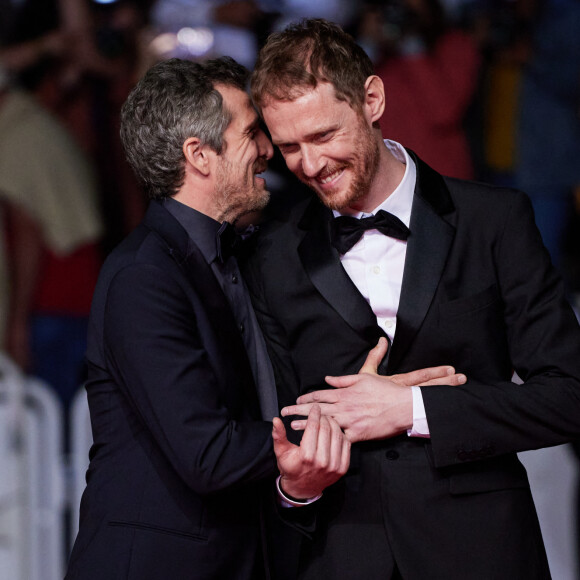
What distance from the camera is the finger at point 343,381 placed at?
1.81m

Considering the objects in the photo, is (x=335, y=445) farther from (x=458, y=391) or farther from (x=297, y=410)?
(x=458, y=391)

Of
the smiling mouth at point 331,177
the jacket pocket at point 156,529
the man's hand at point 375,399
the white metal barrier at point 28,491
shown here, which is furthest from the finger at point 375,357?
the white metal barrier at point 28,491

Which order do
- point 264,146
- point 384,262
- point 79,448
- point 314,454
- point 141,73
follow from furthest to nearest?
point 141,73 < point 79,448 < point 264,146 < point 384,262 < point 314,454

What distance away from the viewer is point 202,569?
5.97ft

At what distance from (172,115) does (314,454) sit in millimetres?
851

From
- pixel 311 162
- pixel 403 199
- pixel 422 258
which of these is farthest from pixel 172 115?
Answer: pixel 422 258

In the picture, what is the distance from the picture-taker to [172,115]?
2037 mm

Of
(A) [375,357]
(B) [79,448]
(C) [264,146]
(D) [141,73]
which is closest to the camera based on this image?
(A) [375,357]

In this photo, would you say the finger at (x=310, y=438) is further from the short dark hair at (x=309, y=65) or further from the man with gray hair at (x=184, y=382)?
the short dark hair at (x=309, y=65)

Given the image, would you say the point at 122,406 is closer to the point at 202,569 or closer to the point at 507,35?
the point at 202,569

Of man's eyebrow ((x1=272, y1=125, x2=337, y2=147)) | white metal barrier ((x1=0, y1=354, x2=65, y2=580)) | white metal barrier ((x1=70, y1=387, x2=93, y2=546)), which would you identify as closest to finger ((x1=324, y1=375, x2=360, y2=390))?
man's eyebrow ((x1=272, y1=125, x2=337, y2=147))

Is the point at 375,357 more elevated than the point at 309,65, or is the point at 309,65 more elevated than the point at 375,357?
the point at 309,65

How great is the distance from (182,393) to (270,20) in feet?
8.53

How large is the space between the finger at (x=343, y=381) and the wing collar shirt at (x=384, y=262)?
0.13m
